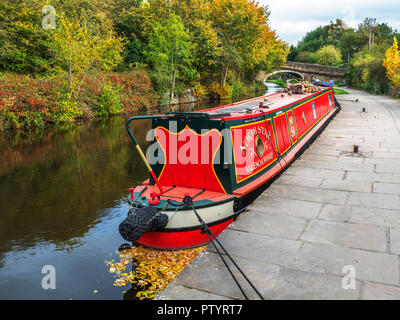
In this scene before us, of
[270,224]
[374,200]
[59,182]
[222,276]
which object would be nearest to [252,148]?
[270,224]

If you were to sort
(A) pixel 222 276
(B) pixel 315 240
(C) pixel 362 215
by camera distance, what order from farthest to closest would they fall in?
(C) pixel 362 215 < (B) pixel 315 240 < (A) pixel 222 276

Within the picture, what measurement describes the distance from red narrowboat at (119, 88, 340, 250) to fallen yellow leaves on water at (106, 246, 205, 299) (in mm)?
127

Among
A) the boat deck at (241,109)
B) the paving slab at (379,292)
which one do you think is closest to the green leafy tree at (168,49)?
the boat deck at (241,109)

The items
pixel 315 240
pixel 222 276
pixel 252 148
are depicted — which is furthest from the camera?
pixel 252 148

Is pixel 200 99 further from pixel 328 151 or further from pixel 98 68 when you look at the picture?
pixel 328 151

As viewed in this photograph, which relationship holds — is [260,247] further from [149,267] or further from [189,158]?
[189,158]

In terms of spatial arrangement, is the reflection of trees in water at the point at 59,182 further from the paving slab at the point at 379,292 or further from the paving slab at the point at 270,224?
the paving slab at the point at 379,292

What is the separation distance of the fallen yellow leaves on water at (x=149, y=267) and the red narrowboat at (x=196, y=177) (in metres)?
0.13

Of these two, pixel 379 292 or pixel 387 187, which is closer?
pixel 379 292

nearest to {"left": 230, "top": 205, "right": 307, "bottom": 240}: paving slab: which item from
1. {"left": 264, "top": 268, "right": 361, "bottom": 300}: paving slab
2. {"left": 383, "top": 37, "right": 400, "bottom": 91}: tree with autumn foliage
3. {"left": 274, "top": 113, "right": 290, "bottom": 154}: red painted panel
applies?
{"left": 264, "top": 268, "right": 361, "bottom": 300}: paving slab

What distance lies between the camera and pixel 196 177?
5.68 meters

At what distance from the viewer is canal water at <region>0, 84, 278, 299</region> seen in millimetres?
4566

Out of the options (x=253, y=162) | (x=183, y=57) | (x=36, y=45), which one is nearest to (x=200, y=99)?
(x=183, y=57)

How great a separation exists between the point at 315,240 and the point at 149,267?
7.39 feet
